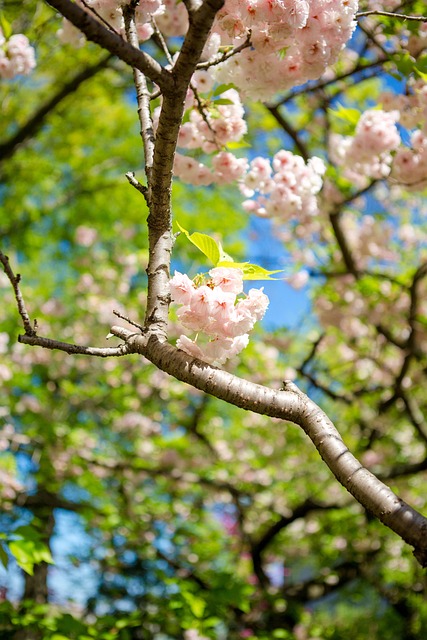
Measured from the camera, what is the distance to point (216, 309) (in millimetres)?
1583

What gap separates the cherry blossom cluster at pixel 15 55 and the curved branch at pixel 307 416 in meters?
2.44

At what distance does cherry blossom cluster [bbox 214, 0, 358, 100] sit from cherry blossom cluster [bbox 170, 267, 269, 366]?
98 centimetres

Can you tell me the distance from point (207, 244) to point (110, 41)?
560 millimetres

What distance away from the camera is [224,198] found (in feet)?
43.0

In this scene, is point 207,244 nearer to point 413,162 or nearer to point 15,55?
point 413,162

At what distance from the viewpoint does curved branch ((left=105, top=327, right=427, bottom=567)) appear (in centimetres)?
113

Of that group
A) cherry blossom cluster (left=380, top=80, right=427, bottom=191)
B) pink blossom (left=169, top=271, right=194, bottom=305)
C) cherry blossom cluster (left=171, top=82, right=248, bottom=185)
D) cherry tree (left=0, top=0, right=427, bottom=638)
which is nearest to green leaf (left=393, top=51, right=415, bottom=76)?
cherry tree (left=0, top=0, right=427, bottom=638)

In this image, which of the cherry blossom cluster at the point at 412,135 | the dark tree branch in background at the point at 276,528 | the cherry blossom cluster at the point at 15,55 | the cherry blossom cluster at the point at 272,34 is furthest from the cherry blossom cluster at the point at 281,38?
the dark tree branch in background at the point at 276,528

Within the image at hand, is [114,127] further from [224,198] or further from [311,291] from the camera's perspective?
[311,291]

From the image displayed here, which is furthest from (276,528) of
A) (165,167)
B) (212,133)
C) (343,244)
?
(165,167)

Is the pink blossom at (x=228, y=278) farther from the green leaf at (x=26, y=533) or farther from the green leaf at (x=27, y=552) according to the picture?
the green leaf at (x=26, y=533)

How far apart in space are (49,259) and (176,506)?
301 inches

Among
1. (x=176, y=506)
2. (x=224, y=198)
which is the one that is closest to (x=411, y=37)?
(x=176, y=506)

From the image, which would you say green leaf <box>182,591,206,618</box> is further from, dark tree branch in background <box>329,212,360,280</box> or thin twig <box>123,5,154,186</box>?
dark tree branch in background <box>329,212,360,280</box>
